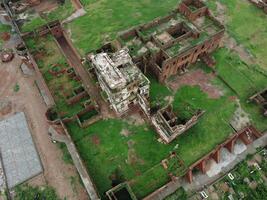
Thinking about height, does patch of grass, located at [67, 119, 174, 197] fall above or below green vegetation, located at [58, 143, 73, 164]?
below

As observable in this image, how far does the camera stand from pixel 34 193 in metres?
52.8

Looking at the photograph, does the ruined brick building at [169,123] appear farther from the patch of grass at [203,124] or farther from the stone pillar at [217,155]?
the stone pillar at [217,155]

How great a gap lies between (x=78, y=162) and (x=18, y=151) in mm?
12894

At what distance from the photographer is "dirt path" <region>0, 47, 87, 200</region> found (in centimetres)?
5353

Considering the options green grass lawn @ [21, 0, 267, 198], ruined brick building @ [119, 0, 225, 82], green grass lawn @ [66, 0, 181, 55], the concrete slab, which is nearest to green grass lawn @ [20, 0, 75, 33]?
green grass lawn @ [66, 0, 181, 55]

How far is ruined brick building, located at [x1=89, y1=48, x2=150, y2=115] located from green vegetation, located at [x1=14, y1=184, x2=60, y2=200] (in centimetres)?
1967

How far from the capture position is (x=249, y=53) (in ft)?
216

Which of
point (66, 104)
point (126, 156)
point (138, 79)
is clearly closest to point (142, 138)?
point (126, 156)

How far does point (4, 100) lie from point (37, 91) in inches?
296

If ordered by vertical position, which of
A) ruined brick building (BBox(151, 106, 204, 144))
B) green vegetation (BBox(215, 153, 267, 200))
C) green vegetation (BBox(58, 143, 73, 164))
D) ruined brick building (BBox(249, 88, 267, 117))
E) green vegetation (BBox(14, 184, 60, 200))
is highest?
green vegetation (BBox(58, 143, 73, 164))

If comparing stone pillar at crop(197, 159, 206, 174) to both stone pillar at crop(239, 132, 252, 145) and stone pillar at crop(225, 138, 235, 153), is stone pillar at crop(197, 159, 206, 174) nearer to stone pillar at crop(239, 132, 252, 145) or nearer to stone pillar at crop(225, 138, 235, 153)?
stone pillar at crop(225, 138, 235, 153)

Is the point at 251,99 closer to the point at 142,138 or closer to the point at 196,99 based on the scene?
the point at 196,99

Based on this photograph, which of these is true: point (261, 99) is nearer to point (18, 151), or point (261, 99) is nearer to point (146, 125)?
point (146, 125)

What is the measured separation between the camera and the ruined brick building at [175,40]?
58000mm
